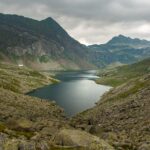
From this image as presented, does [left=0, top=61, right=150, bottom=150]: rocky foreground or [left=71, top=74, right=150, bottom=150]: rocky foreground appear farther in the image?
[left=71, top=74, right=150, bottom=150]: rocky foreground

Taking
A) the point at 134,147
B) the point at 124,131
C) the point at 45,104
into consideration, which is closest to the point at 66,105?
the point at 45,104

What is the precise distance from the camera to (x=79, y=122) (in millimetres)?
137750

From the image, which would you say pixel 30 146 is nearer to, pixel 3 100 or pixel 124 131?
pixel 124 131

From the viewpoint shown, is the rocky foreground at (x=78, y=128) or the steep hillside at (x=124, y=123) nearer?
the rocky foreground at (x=78, y=128)

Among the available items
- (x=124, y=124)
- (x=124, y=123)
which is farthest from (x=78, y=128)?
(x=124, y=123)

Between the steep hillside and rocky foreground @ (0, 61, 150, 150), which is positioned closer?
rocky foreground @ (0, 61, 150, 150)

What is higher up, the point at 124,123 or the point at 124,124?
the point at 124,123

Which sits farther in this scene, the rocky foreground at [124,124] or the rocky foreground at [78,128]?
the rocky foreground at [124,124]

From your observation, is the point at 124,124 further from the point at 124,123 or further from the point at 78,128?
the point at 78,128

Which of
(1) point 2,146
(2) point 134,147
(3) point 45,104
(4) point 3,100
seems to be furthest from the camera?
(3) point 45,104

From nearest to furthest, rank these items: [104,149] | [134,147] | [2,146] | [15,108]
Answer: [2,146]
[104,149]
[134,147]
[15,108]

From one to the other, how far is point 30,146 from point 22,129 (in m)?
38.8

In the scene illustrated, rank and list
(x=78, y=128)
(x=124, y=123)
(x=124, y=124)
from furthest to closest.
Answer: (x=124, y=123)
(x=124, y=124)
(x=78, y=128)

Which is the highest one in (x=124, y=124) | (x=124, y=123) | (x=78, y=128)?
(x=124, y=123)
